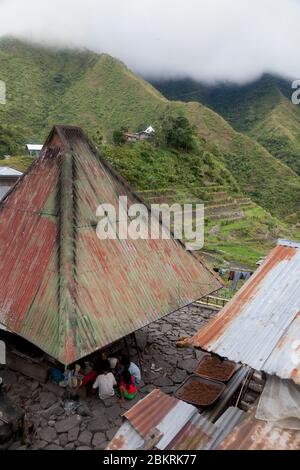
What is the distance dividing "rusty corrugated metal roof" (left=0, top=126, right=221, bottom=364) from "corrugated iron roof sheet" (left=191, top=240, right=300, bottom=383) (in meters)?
2.43

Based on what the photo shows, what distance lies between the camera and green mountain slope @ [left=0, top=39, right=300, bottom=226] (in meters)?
62.9

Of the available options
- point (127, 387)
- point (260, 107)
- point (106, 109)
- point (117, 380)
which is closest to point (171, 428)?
point (127, 387)

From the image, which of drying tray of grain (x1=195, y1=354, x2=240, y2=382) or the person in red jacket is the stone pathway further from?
drying tray of grain (x1=195, y1=354, x2=240, y2=382)

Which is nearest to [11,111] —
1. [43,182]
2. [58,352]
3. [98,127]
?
[98,127]

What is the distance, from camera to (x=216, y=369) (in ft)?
28.5

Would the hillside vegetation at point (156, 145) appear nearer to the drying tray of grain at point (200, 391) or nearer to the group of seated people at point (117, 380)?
the group of seated people at point (117, 380)

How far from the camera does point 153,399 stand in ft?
19.4

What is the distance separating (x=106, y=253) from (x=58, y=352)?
2.61 meters

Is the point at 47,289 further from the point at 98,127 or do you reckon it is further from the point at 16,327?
the point at 98,127

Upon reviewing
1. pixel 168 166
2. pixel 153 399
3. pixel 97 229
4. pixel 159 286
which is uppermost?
pixel 168 166

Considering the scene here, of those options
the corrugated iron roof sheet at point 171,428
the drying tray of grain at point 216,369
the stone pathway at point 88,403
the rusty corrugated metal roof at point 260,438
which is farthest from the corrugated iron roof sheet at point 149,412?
the drying tray of grain at point 216,369

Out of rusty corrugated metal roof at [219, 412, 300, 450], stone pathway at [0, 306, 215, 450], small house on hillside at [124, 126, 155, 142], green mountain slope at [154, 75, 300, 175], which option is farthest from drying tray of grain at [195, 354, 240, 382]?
green mountain slope at [154, 75, 300, 175]

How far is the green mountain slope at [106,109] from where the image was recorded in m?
62.9

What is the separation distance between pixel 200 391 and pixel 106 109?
68.3m
